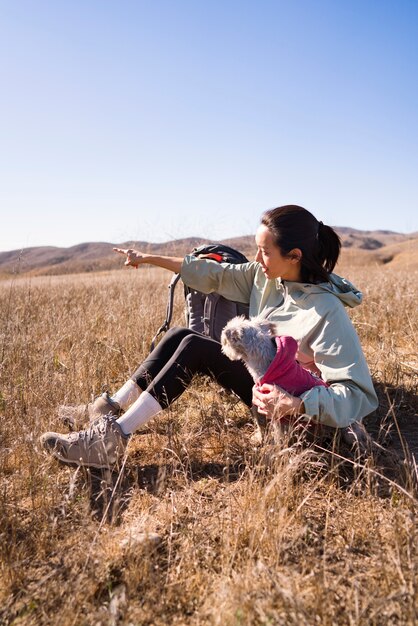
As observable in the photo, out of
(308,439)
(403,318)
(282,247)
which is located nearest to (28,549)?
(308,439)

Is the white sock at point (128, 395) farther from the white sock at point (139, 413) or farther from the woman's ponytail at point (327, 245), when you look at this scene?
the woman's ponytail at point (327, 245)

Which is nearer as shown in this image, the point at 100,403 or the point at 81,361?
the point at 100,403

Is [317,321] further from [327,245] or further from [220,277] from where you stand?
[220,277]

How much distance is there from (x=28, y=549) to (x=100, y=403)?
968 mm

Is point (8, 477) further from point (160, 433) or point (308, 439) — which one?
point (308, 439)

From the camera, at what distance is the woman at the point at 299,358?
7.57 ft

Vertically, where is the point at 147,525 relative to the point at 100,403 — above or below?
below

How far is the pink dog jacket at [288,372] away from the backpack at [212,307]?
1039 mm

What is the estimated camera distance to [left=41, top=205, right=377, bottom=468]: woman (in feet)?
7.57

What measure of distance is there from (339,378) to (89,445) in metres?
1.34

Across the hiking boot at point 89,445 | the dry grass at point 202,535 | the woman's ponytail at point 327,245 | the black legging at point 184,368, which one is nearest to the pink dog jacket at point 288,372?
the dry grass at point 202,535

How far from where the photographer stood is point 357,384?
91.5 inches

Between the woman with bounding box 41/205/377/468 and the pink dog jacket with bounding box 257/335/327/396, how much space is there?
5cm

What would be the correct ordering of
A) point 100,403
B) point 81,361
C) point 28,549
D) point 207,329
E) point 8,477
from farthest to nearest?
point 81,361 < point 207,329 < point 100,403 < point 8,477 < point 28,549
